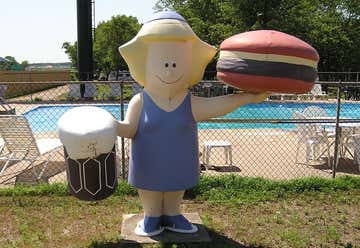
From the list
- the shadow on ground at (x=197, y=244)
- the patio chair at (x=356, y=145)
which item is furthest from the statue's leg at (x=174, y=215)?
the patio chair at (x=356, y=145)

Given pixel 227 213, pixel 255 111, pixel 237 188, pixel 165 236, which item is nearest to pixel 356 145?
pixel 237 188

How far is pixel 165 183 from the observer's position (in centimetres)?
383

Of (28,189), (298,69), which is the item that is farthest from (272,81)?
(28,189)

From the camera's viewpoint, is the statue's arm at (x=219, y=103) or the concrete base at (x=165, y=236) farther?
the concrete base at (x=165, y=236)

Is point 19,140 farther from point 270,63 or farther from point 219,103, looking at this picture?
point 270,63

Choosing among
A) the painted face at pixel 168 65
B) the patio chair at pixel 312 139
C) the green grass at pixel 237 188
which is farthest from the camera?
the patio chair at pixel 312 139

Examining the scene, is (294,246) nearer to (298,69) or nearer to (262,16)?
(298,69)

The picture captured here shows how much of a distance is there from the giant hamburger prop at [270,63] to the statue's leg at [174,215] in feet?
4.18

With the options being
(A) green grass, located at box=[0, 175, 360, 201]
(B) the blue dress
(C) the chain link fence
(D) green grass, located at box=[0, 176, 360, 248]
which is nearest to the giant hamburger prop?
(B) the blue dress

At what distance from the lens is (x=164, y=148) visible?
3820mm

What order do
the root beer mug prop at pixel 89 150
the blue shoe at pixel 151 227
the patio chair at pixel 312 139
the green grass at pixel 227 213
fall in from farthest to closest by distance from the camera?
1. the patio chair at pixel 312 139
2. the green grass at pixel 227 213
3. the blue shoe at pixel 151 227
4. the root beer mug prop at pixel 89 150

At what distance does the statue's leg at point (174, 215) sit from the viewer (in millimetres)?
4141

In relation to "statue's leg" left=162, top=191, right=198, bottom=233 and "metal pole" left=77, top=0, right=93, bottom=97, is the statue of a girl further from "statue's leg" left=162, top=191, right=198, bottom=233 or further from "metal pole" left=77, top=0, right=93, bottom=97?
"metal pole" left=77, top=0, right=93, bottom=97

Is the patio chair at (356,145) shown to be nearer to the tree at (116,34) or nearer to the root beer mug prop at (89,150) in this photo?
the root beer mug prop at (89,150)
